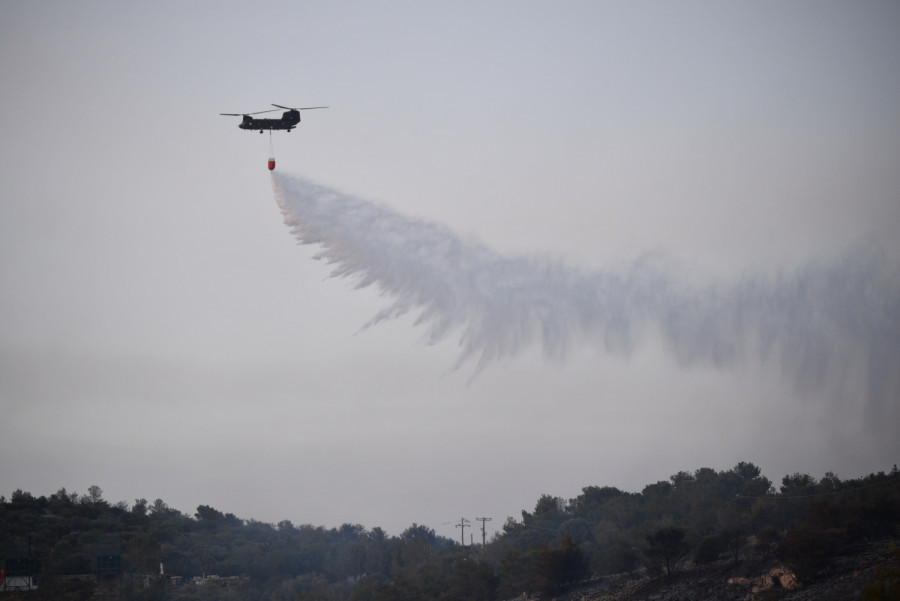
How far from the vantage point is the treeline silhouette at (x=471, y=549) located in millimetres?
75625

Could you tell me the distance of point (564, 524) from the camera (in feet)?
386

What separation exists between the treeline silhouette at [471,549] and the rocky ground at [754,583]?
3.44 feet

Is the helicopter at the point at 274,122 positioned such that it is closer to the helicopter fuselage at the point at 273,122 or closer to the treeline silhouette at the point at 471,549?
the helicopter fuselage at the point at 273,122

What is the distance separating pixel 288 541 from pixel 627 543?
7332 cm

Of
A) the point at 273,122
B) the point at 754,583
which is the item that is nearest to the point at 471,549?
the point at 754,583

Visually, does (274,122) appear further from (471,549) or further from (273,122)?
(471,549)

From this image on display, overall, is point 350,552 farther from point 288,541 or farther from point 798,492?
point 798,492

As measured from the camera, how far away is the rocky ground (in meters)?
60.0

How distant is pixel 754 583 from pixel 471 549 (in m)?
58.8

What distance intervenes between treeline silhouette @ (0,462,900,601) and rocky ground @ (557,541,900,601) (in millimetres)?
1047

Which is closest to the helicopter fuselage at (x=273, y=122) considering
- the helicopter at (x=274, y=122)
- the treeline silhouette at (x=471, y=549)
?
the helicopter at (x=274, y=122)

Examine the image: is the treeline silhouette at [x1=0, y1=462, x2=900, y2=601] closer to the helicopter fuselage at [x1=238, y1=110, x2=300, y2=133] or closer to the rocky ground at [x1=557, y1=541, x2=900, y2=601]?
the rocky ground at [x1=557, y1=541, x2=900, y2=601]

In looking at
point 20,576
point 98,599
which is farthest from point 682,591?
point 20,576

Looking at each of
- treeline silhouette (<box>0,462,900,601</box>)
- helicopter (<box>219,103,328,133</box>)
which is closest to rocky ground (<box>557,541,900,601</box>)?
treeline silhouette (<box>0,462,900,601</box>)
